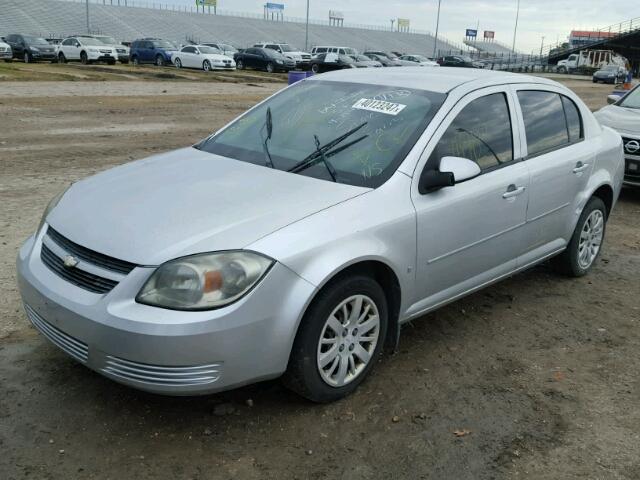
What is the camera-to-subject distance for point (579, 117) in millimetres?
5355

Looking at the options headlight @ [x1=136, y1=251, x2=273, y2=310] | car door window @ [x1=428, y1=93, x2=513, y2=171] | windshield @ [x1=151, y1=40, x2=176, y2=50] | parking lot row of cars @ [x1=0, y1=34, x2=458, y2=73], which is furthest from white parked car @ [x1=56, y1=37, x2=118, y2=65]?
headlight @ [x1=136, y1=251, x2=273, y2=310]

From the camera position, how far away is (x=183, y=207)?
133 inches

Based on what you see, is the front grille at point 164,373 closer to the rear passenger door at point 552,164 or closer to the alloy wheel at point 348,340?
the alloy wheel at point 348,340

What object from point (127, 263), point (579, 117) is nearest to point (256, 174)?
point (127, 263)

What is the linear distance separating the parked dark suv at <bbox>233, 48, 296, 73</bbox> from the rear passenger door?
1461 inches

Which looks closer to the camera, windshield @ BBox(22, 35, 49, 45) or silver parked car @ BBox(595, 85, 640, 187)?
silver parked car @ BBox(595, 85, 640, 187)

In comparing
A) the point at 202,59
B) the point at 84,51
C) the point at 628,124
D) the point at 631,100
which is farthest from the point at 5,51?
the point at 628,124

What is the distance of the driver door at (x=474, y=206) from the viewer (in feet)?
12.5

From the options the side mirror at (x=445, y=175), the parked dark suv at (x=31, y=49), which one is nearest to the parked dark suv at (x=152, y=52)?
the parked dark suv at (x=31, y=49)

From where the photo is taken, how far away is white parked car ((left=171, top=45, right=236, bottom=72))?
37656 mm

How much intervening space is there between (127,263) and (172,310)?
32cm

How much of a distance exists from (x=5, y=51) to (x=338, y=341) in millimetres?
37804

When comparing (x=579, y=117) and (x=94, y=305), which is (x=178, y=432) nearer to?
(x=94, y=305)

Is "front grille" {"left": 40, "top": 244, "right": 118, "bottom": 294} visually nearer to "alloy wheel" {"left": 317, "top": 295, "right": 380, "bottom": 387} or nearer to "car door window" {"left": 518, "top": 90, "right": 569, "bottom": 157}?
"alloy wheel" {"left": 317, "top": 295, "right": 380, "bottom": 387}
